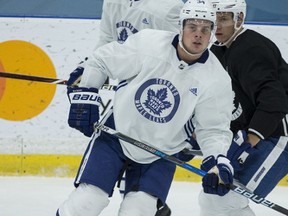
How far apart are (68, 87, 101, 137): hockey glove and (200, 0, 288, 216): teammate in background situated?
627 mm

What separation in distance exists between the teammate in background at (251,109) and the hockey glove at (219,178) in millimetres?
337

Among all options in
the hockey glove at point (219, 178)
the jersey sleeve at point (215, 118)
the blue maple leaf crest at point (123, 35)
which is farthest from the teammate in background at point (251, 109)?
the blue maple leaf crest at point (123, 35)

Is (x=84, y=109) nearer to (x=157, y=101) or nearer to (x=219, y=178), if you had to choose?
(x=157, y=101)

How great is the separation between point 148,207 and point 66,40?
2.00m

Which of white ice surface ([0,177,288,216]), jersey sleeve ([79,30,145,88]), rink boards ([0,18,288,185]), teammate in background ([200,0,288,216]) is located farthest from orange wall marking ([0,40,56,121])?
jersey sleeve ([79,30,145,88])

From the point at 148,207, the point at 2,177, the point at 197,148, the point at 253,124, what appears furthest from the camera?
the point at 2,177

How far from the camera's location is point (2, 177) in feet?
Result: 15.3

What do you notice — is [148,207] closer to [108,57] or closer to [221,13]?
[108,57]

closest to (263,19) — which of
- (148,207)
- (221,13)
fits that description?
(221,13)

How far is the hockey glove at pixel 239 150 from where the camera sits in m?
3.24

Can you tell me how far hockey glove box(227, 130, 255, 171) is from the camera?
10.6 feet

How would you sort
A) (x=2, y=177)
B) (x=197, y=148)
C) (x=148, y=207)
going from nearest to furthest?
(x=148, y=207), (x=197, y=148), (x=2, y=177)

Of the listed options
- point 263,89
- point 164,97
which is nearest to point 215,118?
point 164,97

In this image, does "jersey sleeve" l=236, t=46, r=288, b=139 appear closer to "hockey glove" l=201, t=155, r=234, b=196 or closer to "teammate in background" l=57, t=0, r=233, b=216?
"teammate in background" l=57, t=0, r=233, b=216
